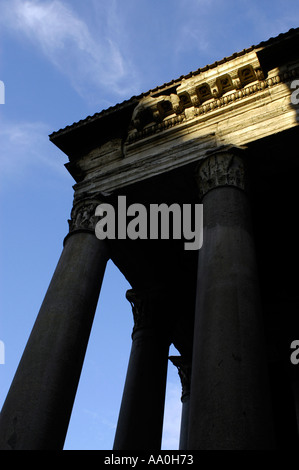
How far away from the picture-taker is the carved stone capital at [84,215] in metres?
11.7

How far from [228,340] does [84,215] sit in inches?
257

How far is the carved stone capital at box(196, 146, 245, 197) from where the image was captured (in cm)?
1009

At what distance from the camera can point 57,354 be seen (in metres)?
8.60

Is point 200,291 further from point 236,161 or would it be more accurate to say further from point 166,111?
point 166,111

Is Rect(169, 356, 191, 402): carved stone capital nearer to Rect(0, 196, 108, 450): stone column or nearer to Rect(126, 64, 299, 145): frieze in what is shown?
Rect(0, 196, 108, 450): stone column

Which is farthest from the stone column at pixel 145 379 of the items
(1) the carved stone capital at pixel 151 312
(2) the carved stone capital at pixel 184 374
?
(2) the carved stone capital at pixel 184 374

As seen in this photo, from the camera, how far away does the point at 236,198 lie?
31.7ft

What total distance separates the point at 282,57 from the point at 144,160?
193 inches

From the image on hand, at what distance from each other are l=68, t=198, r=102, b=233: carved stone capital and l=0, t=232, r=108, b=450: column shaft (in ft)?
1.71

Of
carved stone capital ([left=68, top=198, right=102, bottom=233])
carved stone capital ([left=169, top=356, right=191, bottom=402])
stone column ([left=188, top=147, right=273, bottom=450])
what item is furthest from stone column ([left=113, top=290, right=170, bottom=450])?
stone column ([left=188, top=147, right=273, bottom=450])

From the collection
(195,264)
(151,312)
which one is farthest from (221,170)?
(151,312)

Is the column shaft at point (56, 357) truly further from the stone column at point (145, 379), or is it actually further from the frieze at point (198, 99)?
the frieze at point (198, 99)
